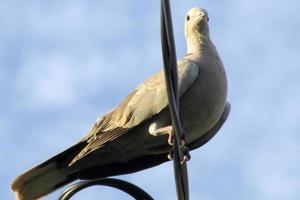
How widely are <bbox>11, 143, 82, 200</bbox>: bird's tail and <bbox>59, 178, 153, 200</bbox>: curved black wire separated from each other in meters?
1.58

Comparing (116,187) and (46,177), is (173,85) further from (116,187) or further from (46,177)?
(46,177)

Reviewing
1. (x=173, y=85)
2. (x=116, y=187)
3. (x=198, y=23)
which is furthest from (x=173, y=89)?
(x=198, y=23)

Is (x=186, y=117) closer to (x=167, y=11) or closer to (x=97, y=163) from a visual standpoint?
(x=97, y=163)

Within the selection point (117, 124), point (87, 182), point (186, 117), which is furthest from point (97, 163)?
point (87, 182)

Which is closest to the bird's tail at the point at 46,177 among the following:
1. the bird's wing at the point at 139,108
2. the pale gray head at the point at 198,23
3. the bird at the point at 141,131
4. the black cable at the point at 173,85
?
the bird at the point at 141,131

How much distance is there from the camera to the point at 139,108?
23.7 ft

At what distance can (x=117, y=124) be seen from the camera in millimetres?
7258

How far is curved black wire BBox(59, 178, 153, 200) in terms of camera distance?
17.0 feet

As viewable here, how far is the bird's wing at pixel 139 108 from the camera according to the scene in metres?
7.11

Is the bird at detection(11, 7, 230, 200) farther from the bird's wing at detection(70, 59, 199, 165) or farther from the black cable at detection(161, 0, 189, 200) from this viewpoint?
the black cable at detection(161, 0, 189, 200)

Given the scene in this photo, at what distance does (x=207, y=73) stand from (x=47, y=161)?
1440mm

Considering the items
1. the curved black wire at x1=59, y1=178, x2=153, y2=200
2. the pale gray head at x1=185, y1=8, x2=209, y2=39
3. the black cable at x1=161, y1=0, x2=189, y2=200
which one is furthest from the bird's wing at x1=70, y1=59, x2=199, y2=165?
the black cable at x1=161, y1=0, x2=189, y2=200

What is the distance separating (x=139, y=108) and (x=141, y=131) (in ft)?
0.59

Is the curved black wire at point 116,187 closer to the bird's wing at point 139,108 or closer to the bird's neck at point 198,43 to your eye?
the bird's wing at point 139,108
